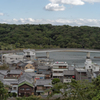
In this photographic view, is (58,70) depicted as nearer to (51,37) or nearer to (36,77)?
(36,77)

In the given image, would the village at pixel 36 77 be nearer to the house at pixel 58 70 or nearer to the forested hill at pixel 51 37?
the house at pixel 58 70

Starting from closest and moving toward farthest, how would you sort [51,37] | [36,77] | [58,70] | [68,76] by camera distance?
[68,76] → [36,77] → [58,70] → [51,37]

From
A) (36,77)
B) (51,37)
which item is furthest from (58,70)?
(51,37)

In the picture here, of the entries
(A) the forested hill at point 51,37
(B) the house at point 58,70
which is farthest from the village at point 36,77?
(A) the forested hill at point 51,37

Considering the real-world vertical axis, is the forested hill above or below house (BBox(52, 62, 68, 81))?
above

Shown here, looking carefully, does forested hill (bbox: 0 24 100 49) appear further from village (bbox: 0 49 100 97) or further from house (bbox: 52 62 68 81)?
village (bbox: 0 49 100 97)

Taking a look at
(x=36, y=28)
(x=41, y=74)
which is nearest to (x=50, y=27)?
(x=36, y=28)

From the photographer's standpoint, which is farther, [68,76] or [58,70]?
[58,70]

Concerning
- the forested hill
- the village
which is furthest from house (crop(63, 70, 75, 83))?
the forested hill
